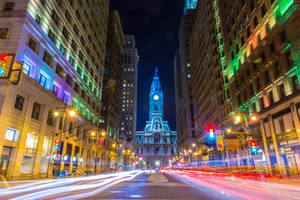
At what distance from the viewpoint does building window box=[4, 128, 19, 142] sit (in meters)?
23.0

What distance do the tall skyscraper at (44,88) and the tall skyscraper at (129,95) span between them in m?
102

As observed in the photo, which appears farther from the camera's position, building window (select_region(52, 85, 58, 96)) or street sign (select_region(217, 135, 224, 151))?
building window (select_region(52, 85, 58, 96))

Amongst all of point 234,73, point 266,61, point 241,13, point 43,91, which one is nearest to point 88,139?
point 43,91

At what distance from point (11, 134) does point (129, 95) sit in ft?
441

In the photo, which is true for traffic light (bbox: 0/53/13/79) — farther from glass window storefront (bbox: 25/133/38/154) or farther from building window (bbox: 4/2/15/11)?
building window (bbox: 4/2/15/11)

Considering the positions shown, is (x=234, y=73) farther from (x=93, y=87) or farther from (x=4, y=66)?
(x=4, y=66)

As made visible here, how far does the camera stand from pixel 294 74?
26.3m

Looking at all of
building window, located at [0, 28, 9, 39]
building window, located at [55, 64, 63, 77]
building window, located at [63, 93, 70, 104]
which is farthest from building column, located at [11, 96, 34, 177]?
building window, located at [63, 93, 70, 104]

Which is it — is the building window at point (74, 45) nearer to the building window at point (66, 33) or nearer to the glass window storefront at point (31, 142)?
the building window at point (66, 33)

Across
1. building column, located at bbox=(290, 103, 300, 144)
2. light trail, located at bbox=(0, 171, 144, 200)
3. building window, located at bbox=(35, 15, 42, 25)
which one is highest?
building window, located at bbox=(35, 15, 42, 25)

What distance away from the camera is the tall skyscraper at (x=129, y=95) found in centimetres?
15150

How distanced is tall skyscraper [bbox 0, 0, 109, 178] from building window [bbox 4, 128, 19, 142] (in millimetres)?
113

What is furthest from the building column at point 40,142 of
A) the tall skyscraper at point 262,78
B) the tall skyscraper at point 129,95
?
the tall skyscraper at point 129,95

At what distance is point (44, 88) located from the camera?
1159 inches
